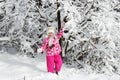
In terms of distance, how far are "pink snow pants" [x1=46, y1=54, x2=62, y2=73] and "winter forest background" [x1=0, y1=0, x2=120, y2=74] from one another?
1.10 m

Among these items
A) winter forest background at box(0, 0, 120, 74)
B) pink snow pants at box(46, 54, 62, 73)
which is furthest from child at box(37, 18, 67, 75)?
winter forest background at box(0, 0, 120, 74)

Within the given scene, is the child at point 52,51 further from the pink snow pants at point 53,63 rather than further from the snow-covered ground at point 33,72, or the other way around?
the snow-covered ground at point 33,72

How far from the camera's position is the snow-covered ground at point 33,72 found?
339 inches

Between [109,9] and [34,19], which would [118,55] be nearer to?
[109,9]

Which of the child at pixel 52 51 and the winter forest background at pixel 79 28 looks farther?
the winter forest background at pixel 79 28

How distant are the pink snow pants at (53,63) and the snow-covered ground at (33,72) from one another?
17 cm

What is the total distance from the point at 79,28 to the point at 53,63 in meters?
1.92

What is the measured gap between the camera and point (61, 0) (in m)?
9.69

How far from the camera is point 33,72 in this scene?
899cm

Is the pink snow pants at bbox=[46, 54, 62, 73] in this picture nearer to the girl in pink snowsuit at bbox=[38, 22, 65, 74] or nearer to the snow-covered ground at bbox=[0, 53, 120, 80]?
the girl in pink snowsuit at bbox=[38, 22, 65, 74]

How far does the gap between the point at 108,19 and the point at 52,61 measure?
2273mm

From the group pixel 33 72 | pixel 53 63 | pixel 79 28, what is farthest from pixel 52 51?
pixel 79 28

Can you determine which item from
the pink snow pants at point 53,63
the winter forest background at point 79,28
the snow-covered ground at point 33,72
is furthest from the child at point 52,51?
the winter forest background at point 79,28

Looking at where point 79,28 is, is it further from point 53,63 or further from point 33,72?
point 33,72
